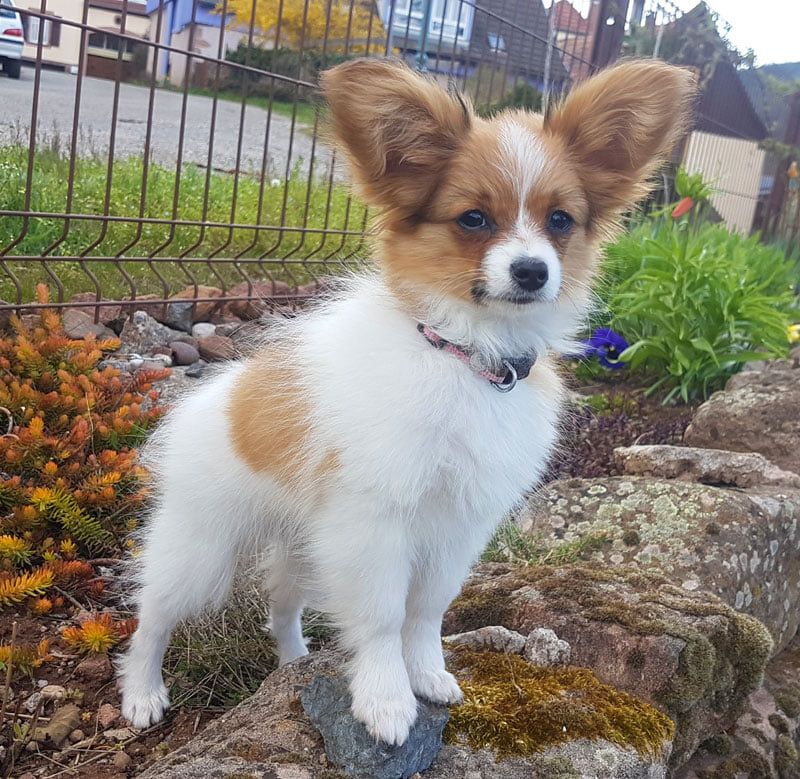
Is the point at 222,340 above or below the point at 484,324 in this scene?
below

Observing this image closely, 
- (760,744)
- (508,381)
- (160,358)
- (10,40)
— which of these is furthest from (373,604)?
(10,40)

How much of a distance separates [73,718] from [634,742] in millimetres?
1633

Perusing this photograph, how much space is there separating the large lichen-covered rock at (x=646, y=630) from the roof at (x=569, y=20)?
26.3 feet

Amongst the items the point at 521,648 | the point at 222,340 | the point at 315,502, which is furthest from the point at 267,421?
the point at 222,340

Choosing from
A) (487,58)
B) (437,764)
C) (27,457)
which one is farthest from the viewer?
(487,58)

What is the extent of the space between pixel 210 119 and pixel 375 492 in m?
6.47

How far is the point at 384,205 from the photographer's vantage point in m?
2.38

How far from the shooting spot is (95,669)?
110 inches

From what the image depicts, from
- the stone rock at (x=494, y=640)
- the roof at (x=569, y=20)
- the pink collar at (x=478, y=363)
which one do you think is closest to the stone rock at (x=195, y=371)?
the stone rock at (x=494, y=640)

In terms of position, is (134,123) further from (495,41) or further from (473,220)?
(473,220)

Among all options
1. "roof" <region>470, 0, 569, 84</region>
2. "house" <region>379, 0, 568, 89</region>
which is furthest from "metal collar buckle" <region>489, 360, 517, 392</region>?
"roof" <region>470, 0, 569, 84</region>

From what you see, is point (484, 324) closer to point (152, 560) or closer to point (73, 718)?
point (152, 560)

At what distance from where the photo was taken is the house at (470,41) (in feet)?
23.8

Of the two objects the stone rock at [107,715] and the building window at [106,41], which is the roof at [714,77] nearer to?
the building window at [106,41]
